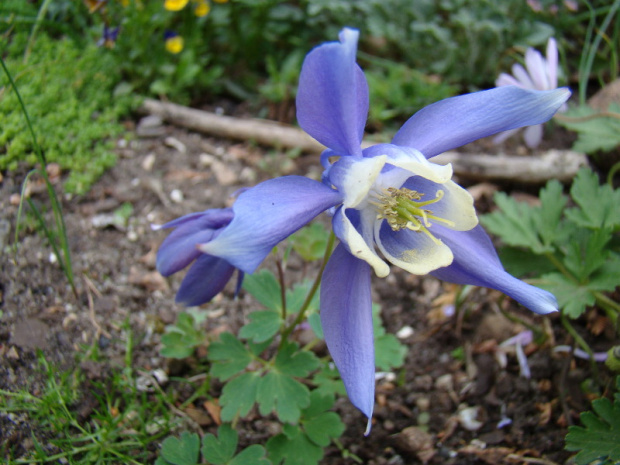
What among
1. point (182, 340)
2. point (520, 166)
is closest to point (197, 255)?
point (182, 340)

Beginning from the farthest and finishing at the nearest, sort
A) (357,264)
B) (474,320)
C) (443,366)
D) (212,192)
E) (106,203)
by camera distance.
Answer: (212,192), (106,203), (474,320), (443,366), (357,264)

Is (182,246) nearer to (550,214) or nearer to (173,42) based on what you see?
(550,214)

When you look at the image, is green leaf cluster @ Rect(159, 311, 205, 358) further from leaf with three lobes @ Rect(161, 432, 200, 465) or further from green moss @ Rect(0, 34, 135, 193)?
green moss @ Rect(0, 34, 135, 193)

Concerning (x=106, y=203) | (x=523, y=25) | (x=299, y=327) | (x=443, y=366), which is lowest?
(x=443, y=366)

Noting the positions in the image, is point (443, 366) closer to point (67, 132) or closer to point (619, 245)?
point (619, 245)

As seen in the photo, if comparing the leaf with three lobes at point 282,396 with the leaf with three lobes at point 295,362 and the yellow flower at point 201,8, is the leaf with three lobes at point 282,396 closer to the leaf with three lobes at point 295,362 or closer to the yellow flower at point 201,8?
the leaf with three lobes at point 295,362

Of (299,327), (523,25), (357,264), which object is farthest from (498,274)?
(523,25)
